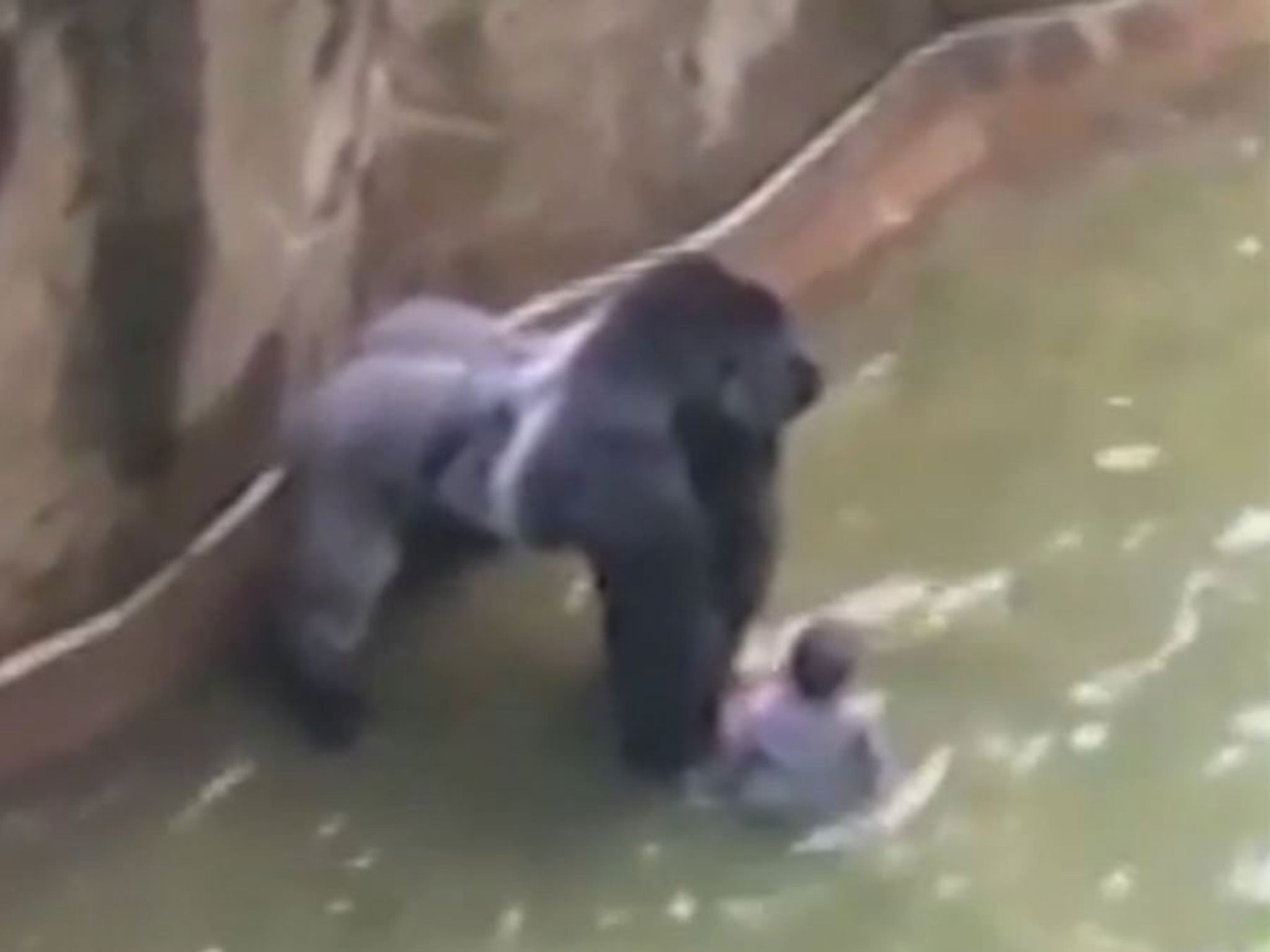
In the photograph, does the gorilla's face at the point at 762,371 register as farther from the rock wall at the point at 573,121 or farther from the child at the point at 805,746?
the rock wall at the point at 573,121

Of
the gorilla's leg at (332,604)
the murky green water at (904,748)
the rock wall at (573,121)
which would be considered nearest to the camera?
the murky green water at (904,748)

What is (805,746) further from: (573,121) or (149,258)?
(573,121)

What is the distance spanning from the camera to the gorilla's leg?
350cm

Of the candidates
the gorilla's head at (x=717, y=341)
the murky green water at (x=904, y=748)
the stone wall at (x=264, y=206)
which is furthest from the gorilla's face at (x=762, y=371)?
the stone wall at (x=264, y=206)

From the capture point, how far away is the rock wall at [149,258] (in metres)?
3.32

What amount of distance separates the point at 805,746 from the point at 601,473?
1.13 feet

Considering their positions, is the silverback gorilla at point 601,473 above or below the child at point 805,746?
above

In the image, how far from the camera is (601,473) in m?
3.30

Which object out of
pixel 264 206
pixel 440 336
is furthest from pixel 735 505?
pixel 264 206

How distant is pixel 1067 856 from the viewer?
3.36m

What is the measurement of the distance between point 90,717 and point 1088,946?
1.08m

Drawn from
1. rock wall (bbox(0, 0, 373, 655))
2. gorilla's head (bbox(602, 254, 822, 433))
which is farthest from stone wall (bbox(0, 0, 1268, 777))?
gorilla's head (bbox(602, 254, 822, 433))

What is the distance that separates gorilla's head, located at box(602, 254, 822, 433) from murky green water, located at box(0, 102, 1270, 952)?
1.27 ft

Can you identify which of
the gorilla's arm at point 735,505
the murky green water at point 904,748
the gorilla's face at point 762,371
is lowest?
the murky green water at point 904,748
